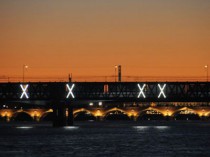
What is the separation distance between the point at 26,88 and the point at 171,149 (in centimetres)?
6819

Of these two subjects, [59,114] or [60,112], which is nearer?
[60,112]

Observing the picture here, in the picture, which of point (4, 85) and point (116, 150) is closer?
point (116, 150)

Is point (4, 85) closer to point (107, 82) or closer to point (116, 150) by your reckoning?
point (107, 82)

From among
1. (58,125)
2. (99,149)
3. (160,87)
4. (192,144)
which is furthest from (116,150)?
(58,125)

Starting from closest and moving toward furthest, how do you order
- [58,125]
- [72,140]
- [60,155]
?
[60,155]
[72,140]
[58,125]

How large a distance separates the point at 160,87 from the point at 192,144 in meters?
47.1

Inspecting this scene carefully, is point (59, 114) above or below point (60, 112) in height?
below

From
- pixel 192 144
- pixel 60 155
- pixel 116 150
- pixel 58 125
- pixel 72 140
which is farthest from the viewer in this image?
pixel 58 125

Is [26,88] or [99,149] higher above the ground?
[26,88]

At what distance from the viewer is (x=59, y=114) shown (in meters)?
188

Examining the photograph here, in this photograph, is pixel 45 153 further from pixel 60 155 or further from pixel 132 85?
pixel 132 85

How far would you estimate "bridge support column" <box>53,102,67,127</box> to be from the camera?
185 metres

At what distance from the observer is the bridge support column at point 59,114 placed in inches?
7291

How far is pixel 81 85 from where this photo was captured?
181875 mm
